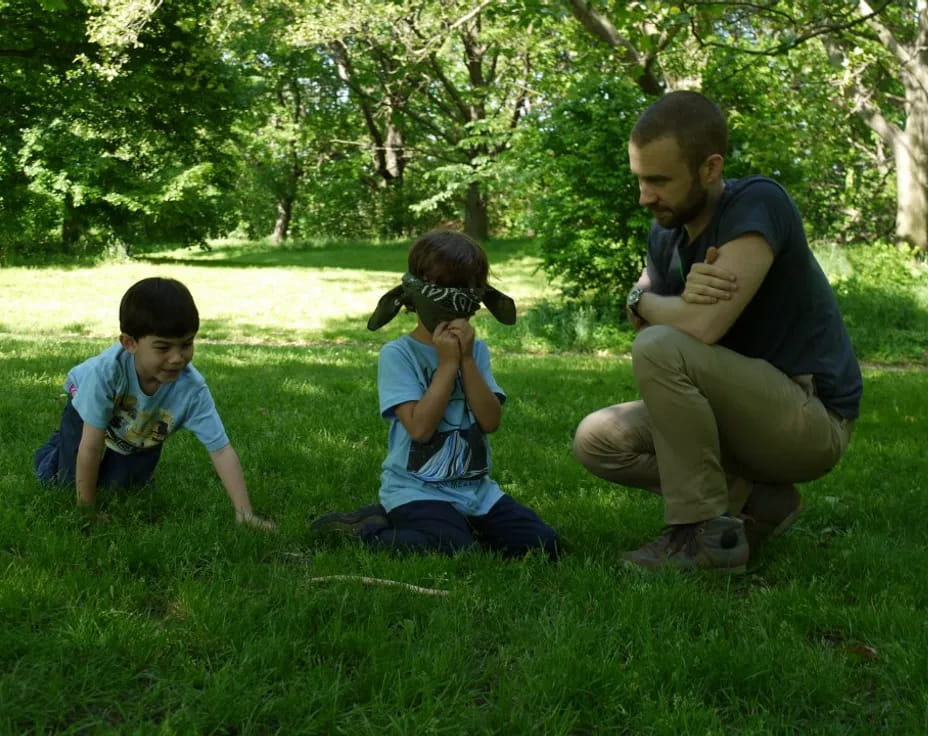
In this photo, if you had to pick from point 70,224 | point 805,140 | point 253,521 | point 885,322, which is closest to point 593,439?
point 253,521

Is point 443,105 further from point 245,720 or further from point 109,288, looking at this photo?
point 245,720

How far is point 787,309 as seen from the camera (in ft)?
11.6

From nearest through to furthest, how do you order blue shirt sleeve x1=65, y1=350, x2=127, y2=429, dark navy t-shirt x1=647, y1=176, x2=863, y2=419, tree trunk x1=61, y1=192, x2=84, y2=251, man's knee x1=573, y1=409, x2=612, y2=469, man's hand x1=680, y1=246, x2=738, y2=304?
man's hand x1=680, y1=246, x2=738, y2=304
dark navy t-shirt x1=647, y1=176, x2=863, y2=419
blue shirt sleeve x1=65, y1=350, x2=127, y2=429
man's knee x1=573, y1=409, x2=612, y2=469
tree trunk x1=61, y1=192, x2=84, y2=251

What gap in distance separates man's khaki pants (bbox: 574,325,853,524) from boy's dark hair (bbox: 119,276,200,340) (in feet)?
5.62

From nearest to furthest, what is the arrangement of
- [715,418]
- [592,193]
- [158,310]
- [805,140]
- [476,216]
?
[715,418], [158,310], [592,193], [805,140], [476,216]

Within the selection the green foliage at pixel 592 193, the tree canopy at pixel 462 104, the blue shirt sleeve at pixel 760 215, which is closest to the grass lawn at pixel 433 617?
the blue shirt sleeve at pixel 760 215

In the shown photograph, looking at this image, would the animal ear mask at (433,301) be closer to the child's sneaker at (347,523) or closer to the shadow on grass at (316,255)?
the child's sneaker at (347,523)

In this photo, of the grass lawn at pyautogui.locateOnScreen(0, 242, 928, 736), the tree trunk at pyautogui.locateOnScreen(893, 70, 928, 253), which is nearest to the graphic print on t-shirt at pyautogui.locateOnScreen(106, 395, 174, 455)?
the grass lawn at pyautogui.locateOnScreen(0, 242, 928, 736)

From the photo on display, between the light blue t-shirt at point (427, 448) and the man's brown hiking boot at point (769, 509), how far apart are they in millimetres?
1035

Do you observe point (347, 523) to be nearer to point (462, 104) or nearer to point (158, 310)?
point (158, 310)

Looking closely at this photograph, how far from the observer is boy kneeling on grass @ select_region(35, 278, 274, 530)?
3660 millimetres

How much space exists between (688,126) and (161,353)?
84.7 inches

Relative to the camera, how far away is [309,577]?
319cm

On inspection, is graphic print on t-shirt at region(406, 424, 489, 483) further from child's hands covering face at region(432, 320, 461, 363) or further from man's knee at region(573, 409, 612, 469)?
man's knee at region(573, 409, 612, 469)
